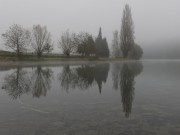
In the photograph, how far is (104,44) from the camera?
89500mm

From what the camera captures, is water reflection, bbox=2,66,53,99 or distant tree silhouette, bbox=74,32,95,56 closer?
water reflection, bbox=2,66,53,99

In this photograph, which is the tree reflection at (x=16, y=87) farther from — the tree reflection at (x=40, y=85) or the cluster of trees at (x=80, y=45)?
the cluster of trees at (x=80, y=45)

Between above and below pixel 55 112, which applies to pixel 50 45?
above

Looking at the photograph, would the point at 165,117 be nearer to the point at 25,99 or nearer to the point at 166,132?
the point at 166,132

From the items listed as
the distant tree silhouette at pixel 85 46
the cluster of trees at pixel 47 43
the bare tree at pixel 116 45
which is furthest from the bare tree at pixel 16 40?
the bare tree at pixel 116 45

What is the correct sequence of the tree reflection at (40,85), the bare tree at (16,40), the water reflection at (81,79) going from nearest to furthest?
the tree reflection at (40,85)
the water reflection at (81,79)
the bare tree at (16,40)

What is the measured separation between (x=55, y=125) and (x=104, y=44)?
84789 mm

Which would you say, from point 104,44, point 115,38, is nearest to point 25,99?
point 104,44

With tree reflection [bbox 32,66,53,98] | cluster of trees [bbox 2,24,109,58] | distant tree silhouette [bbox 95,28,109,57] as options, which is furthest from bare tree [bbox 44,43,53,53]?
tree reflection [bbox 32,66,53,98]

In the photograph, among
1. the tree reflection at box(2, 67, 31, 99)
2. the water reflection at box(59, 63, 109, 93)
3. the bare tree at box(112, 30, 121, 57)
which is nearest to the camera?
the tree reflection at box(2, 67, 31, 99)

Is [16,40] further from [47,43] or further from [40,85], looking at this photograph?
[40,85]

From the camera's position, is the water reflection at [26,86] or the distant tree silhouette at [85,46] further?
the distant tree silhouette at [85,46]

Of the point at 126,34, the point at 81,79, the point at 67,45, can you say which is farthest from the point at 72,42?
the point at 81,79

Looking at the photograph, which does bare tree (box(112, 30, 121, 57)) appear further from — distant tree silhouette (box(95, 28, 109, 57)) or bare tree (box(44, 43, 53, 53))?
bare tree (box(44, 43, 53, 53))
